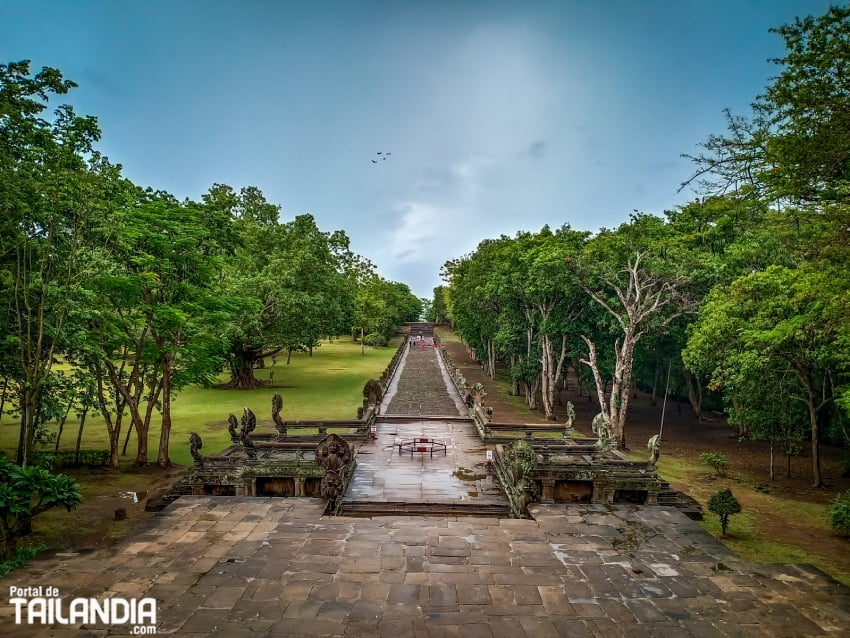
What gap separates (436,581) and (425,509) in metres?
4.34

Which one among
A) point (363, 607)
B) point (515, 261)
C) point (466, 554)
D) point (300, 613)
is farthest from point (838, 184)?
point (515, 261)

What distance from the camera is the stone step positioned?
12.7 metres

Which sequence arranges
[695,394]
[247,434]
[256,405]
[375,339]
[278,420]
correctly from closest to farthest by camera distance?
[247,434] → [278,420] → [256,405] → [695,394] → [375,339]

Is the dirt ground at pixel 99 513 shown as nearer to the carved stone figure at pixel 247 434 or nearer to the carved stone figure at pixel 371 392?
the carved stone figure at pixel 247 434

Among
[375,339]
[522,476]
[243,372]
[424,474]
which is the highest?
[375,339]

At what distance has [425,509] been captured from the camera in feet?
41.8

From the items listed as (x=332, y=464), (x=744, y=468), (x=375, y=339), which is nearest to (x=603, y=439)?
(x=332, y=464)

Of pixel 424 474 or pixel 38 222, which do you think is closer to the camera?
pixel 38 222

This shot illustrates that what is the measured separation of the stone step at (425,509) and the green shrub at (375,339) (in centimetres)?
5487

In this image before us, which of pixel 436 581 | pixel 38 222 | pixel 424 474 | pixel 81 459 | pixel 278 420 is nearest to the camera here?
pixel 436 581

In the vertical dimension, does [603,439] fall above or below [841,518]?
above

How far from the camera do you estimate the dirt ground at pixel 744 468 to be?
13695 millimetres

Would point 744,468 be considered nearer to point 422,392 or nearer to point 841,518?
point 841,518

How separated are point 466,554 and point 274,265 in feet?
91.6
